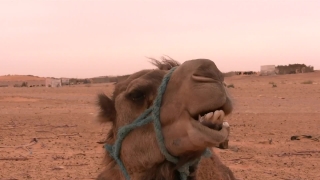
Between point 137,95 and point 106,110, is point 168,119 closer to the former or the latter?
point 137,95

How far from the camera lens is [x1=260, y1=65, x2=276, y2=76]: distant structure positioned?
5975 cm

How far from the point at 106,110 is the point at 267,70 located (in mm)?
59847

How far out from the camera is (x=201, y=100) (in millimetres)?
2469

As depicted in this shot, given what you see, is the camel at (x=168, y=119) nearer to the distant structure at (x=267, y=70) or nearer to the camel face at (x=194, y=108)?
the camel face at (x=194, y=108)

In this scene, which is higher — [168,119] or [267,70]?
[168,119]

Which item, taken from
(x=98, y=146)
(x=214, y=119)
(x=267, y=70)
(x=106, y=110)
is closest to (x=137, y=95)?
(x=106, y=110)

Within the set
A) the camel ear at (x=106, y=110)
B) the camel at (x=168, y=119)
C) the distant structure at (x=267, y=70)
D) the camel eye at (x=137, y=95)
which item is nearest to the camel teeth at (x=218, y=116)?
the camel at (x=168, y=119)

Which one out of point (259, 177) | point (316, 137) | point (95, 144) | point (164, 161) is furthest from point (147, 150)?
point (316, 137)

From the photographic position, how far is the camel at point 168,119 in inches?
97.3

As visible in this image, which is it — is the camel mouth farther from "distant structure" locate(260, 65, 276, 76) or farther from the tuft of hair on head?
"distant structure" locate(260, 65, 276, 76)

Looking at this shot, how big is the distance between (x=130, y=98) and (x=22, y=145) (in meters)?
8.15

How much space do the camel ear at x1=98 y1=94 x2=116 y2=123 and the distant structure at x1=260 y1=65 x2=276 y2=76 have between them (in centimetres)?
5741

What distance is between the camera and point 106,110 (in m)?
3.64

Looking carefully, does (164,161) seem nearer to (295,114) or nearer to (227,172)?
(227,172)
